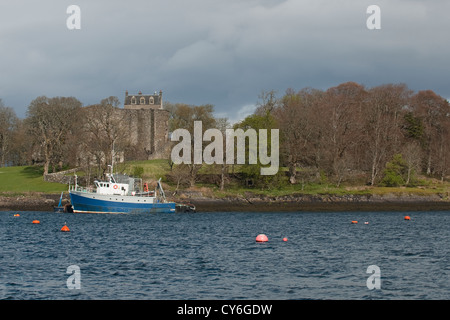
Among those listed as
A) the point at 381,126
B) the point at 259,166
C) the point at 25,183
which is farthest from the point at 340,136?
the point at 25,183

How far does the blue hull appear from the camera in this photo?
65.9 meters

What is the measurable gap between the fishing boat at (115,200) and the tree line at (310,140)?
11086 mm

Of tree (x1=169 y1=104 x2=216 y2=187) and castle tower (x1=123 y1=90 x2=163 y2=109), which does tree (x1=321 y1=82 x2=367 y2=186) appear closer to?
tree (x1=169 y1=104 x2=216 y2=187)

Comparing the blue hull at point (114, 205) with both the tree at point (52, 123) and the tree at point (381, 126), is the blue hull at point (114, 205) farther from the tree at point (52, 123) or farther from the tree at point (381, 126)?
the tree at point (381, 126)

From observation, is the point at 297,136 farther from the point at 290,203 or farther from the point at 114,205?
the point at 114,205

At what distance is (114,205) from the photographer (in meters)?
67.1

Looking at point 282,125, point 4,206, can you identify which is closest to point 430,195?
point 282,125

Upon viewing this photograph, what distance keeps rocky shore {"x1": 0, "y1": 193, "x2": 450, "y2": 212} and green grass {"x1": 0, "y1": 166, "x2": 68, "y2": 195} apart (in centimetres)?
351

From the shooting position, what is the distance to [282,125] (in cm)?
8769

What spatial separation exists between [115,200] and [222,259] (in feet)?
119

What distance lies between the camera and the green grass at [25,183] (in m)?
78.6

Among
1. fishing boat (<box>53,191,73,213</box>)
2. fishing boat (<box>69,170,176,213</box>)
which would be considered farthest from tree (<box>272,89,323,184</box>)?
fishing boat (<box>53,191,73,213</box>)
